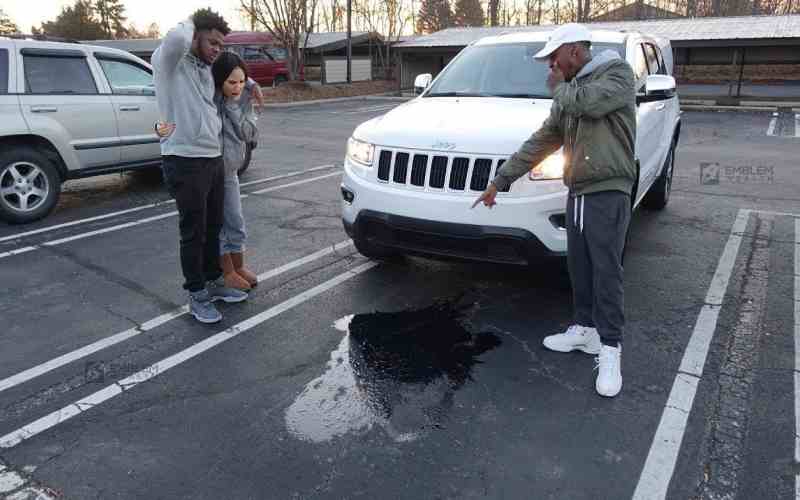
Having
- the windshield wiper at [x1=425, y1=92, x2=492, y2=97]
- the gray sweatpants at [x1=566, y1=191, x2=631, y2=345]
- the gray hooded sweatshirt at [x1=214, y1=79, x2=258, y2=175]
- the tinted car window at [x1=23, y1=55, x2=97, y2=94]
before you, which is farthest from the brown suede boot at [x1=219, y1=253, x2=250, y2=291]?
the tinted car window at [x1=23, y1=55, x2=97, y2=94]

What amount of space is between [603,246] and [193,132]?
97.0 inches

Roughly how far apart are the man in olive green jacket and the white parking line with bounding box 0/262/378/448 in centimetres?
187

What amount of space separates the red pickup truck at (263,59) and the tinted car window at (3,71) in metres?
25.2

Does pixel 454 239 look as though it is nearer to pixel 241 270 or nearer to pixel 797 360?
pixel 241 270

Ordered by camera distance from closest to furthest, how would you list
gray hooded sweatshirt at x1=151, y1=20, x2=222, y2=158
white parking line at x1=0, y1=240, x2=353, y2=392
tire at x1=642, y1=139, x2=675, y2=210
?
1. white parking line at x1=0, y1=240, x2=353, y2=392
2. gray hooded sweatshirt at x1=151, y1=20, x2=222, y2=158
3. tire at x1=642, y1=139, x2=675, y2=210

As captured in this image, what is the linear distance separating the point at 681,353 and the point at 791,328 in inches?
36.9

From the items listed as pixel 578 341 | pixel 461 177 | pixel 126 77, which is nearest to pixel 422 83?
pixel 461 177

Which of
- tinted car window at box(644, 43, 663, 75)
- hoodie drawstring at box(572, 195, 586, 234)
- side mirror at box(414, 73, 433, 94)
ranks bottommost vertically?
hoodie drawstring at box(572, 195, 586, 234)

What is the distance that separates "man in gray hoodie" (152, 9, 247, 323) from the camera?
359 cm

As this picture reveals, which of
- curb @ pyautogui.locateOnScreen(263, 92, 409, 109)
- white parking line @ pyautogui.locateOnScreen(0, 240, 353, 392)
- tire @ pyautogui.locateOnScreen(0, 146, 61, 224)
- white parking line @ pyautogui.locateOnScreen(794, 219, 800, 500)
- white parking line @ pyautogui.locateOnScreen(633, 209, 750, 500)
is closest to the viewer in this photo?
Answer: white parking line @ pyautogui.locateOnScreen(633, 209, 750, 500)

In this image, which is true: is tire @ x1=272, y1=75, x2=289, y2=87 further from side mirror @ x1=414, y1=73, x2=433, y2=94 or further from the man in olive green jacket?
the man in olive green jacket

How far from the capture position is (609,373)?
10.7 ft

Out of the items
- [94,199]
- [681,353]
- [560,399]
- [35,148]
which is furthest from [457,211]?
[94,199]

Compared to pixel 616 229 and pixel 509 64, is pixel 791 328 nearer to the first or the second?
pixel 616 229
